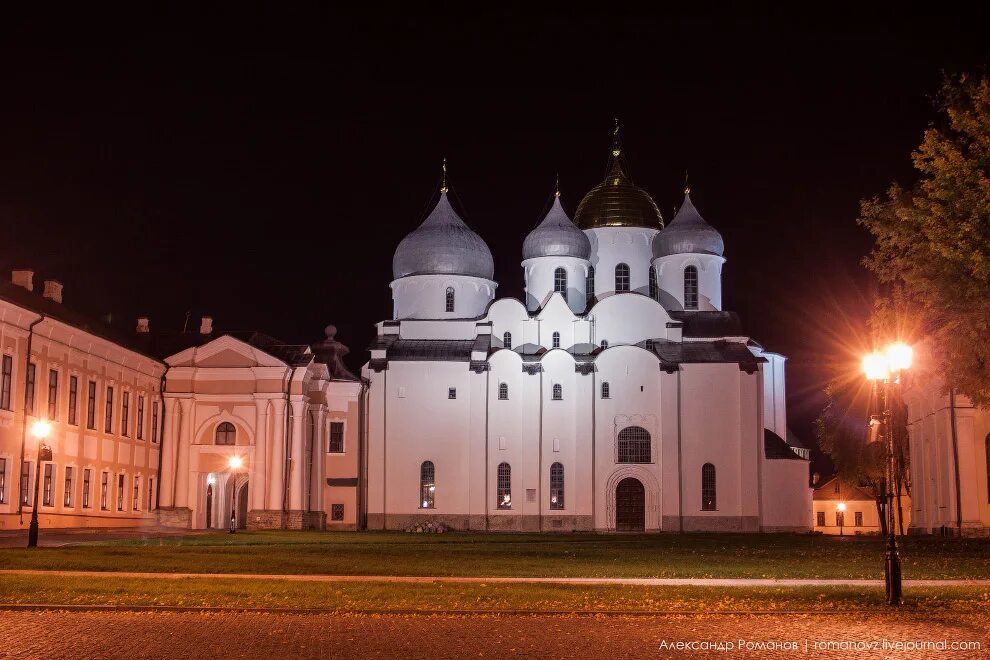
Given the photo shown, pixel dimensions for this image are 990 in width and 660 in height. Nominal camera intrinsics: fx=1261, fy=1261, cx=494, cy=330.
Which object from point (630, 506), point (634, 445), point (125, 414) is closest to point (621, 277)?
point (634, 445)

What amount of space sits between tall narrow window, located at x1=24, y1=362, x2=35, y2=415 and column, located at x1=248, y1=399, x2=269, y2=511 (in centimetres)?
1406

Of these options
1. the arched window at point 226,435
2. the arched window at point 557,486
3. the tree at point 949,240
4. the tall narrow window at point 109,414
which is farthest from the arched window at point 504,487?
the tree at point 949,240

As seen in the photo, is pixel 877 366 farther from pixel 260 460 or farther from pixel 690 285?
pixel 690 285

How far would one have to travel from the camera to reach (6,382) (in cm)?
4484

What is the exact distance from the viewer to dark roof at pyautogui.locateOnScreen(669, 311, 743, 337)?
222 feet

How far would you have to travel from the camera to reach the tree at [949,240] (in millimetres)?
26531

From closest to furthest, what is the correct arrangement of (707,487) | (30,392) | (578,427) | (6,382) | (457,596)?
(457,596), (6,382), (30,392), (707,487), (578,427)

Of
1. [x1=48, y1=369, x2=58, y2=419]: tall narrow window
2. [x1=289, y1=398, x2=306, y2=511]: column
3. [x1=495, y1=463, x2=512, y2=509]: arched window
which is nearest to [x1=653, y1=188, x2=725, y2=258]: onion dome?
[x1=495, y1=463, x2=512, y2=509]: arched window

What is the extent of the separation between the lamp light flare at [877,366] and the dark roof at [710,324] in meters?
46.3

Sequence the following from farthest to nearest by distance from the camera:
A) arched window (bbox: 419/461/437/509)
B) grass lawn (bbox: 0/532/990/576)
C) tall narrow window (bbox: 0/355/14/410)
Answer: arched window (bbox: 419/461/437/509) < tall narrow window (bbox: 0/355/14/410) < grass lawn (bbox: 0/532/990/576)

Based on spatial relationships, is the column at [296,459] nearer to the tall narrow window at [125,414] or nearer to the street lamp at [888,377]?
the tall narrow window at [125,414]

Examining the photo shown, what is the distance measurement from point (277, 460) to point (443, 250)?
657 inches

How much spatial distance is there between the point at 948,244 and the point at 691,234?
43945 millimetres

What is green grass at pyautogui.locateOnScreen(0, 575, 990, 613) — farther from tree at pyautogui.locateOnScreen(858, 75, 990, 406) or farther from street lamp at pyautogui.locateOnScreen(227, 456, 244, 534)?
street lamp at pyautogui.locateOnScreen(227, 456, 244, 534)
